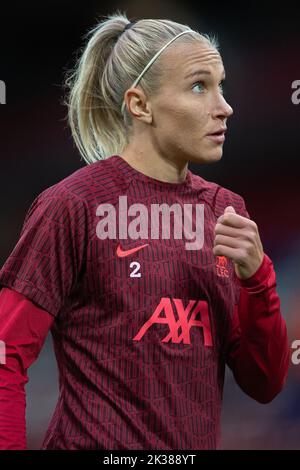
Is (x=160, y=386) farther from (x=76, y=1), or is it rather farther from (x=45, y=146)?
(x=76, y=1)

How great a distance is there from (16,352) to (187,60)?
0.74 meters

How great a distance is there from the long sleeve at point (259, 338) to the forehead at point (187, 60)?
439mm

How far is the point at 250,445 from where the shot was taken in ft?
11.8

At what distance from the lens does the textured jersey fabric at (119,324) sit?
5.86ft

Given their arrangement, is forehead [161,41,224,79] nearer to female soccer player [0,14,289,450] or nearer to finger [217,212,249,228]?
female soccer player [0,14,289,450]

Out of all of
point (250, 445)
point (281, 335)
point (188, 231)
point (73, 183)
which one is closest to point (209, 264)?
point (188, 231)

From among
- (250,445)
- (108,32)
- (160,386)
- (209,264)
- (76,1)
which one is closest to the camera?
→ (160,386)

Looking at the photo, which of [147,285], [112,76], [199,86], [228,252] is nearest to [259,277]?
[228,252]

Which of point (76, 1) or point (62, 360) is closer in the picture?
point (62, 360)

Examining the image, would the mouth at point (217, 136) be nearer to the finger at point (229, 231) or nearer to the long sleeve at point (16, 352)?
the finger at point (229, 231)

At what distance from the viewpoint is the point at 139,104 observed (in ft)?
6.57

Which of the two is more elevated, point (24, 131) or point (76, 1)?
Answer: point (76, 1)

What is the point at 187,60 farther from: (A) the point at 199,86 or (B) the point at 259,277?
(B) the point at 259,277

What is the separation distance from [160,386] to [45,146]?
7.30 ft
